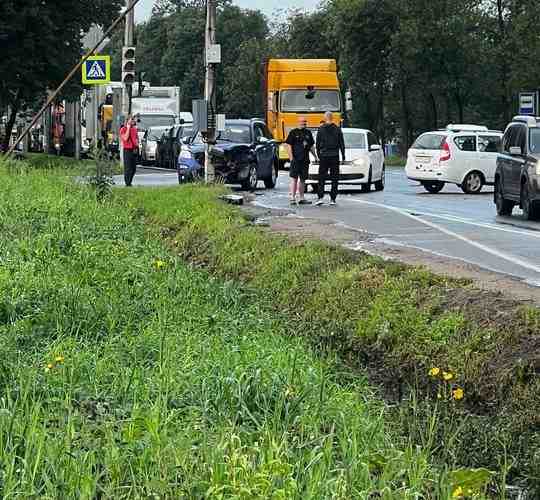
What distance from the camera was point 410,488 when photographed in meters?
5.72

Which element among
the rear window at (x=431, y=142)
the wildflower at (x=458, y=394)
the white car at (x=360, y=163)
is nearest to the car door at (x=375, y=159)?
the white car at (x=360, y=163)

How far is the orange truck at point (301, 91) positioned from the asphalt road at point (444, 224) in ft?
39.8

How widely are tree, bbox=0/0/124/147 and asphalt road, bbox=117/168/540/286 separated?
1239cm

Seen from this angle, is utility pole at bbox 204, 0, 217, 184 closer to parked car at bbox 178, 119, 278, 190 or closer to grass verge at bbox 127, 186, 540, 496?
parked car at bbox 178, 119, 278, 190

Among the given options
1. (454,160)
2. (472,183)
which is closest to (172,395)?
(454,160)

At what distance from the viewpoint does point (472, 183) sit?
33.6 m

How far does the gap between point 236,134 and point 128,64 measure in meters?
3.16

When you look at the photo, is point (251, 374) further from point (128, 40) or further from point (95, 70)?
point (128, 40)

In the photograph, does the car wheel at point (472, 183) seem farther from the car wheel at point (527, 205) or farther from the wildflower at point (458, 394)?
the wildflower at point (458, 394)

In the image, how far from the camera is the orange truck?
4466 centimetres

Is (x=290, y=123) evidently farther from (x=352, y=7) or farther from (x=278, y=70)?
(x=352, y=7)

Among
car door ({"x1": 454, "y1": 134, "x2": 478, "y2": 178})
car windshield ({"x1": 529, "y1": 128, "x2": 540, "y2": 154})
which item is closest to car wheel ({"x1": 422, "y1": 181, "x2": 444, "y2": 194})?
car door ({"x1": 454, "y1": 134, "x2": 478, "y2": 178})

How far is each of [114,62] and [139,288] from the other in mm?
119484

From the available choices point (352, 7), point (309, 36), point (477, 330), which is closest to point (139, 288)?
point (477, 330)
